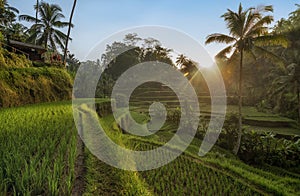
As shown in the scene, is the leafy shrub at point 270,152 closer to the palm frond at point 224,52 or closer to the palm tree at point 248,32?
the palm tree at point 248,32

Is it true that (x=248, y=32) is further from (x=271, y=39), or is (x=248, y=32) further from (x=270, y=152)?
(x=270, y=152)

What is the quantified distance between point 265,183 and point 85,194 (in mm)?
3844

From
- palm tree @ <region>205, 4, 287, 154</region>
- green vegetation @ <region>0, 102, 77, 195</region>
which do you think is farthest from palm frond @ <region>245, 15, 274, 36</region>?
green vegetation @ <region>0, 102, 77, 195</region>

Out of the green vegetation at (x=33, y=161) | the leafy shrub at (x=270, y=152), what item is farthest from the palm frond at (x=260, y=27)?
the green vegetation at (x=33, y=161)

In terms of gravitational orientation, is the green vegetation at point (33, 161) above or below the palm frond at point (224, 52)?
below

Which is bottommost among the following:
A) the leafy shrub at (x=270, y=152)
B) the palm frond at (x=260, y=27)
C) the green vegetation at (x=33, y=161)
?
the leafy shrub at (x=270, y=152)

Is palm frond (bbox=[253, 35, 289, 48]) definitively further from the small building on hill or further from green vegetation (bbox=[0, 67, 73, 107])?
the small building on hill

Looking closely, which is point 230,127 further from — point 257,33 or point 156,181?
point 156,181

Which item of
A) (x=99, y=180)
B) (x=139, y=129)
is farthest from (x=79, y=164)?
(x=139, y=129)

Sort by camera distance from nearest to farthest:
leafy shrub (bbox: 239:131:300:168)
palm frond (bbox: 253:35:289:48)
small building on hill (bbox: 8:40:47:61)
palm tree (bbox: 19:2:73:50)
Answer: leafy shrub (bbox: 239:131:300:168), palm frond (bbox: 253:35:289:48), small building on hill (bbox: 8:40:47:61), palm tree (bbox: 19:2:73:50)

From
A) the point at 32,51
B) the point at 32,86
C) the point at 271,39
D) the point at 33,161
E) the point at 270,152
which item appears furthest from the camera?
the point at 32,51

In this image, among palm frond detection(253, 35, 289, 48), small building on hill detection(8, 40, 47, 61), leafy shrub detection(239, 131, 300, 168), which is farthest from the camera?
small building on hill detection(8, 40, 47, 61)

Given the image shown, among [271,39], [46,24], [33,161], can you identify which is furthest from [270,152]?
[46,24]

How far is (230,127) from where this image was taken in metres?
9.22
